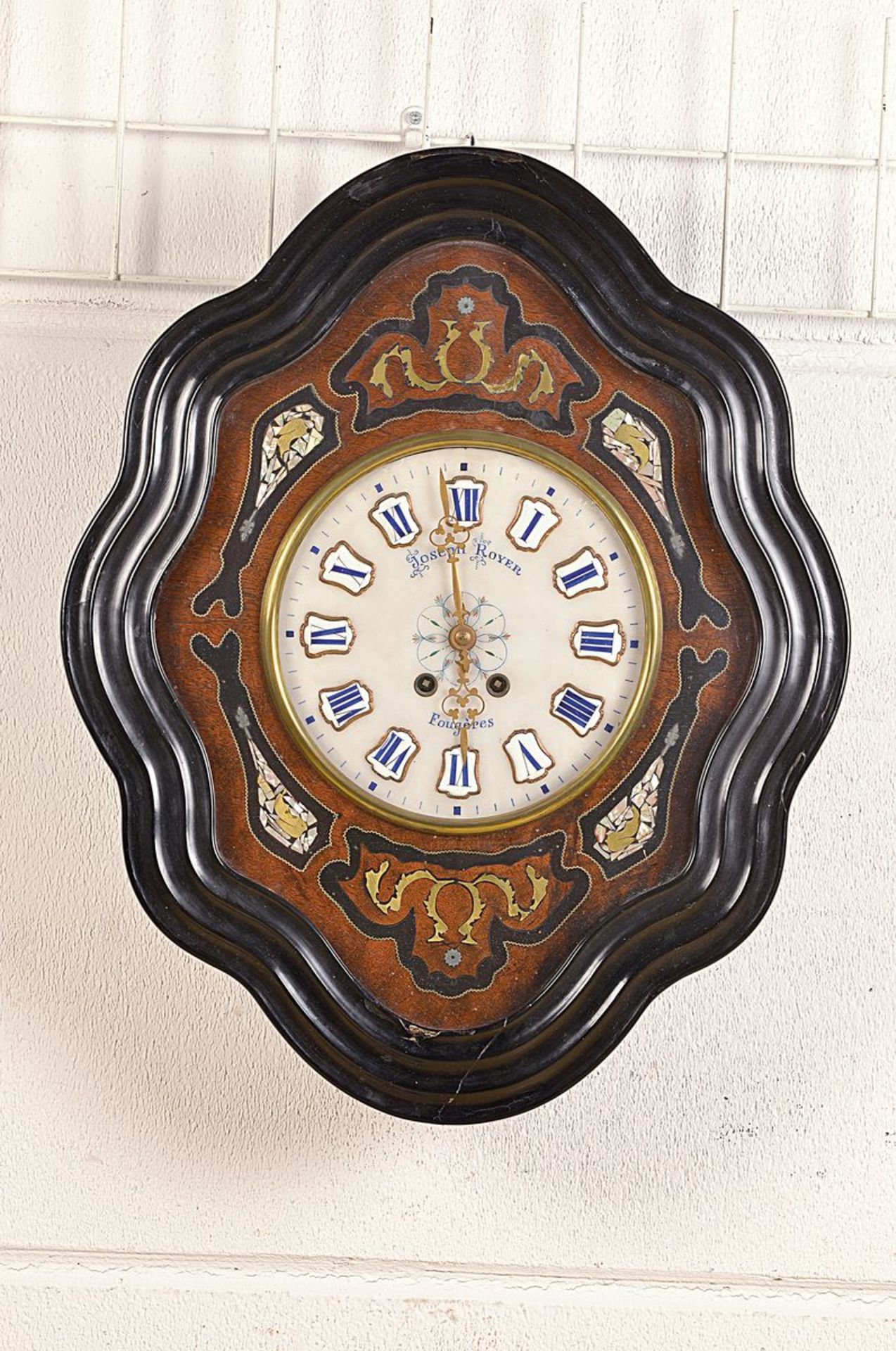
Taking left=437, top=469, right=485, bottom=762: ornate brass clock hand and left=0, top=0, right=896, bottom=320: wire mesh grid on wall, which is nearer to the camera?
left=437, top=469, right=485, bottom=762: ornate brass clock hand

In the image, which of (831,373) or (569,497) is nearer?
(569,497)

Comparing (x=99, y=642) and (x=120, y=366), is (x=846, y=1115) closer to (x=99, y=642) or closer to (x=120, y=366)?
(x=99, y=642)

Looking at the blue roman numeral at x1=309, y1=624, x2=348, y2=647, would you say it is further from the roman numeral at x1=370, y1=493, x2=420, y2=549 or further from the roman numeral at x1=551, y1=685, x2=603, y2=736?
the roman numeral at x1=551, y1=685, x2=603, y2=736

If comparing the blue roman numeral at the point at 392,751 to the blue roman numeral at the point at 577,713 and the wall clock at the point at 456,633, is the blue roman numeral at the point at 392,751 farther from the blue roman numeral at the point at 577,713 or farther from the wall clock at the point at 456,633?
the blue roman numeral at the point at 577,713

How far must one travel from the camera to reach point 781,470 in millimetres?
1117

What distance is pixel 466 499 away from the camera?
3.73ft

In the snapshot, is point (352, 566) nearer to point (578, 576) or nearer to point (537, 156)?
point (578, 576)

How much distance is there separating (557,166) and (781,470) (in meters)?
0.46

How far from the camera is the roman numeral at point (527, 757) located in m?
1.14

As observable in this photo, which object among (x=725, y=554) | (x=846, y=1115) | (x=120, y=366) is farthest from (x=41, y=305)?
(x=846, y=1115)

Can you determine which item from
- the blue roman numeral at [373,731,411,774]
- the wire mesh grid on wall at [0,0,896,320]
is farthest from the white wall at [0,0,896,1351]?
the blue roman numeral at [373,731,411,774]

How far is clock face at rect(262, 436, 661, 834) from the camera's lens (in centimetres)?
113

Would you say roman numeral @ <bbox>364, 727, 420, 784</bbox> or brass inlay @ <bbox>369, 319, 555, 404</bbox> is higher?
brass inlay @ <bbox>369, 319, 555, 404</bbox>

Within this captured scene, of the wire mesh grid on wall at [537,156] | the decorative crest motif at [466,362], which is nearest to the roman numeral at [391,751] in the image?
the decorative crest motif at [466,362]
